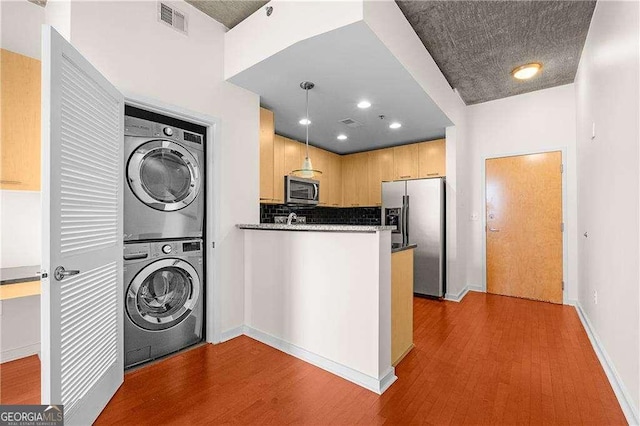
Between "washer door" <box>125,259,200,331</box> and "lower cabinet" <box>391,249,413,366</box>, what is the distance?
1.65m

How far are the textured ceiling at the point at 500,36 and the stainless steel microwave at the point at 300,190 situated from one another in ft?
7.42

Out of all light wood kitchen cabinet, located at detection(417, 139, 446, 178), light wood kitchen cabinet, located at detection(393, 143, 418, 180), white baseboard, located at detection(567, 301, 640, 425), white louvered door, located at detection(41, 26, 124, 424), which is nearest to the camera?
white louvered door, located at detection(41, 26, 124, 424)

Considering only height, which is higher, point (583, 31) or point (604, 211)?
point (583, 31)

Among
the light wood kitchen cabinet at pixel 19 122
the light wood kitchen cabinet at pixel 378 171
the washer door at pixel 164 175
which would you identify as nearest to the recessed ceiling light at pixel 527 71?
the light wood kitchen cabinet at pixel 378 171

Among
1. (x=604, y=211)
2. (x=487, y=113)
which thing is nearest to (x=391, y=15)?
(x=604, y=211)

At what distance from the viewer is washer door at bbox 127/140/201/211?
218cm

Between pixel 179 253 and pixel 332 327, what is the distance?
137cm

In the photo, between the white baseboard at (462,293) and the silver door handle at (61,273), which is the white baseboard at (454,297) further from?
the silver door handle at (61,273)

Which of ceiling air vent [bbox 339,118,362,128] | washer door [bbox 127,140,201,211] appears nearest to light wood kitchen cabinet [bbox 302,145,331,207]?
ceiling air vent [bbox 339,118,362,128]

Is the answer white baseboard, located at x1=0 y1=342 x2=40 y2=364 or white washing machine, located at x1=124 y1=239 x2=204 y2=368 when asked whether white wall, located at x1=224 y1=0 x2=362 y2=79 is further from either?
white baseboard, located at x1=0 y1=342 x2=40 y2=364

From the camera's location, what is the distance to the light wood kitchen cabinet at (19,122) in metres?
1.97

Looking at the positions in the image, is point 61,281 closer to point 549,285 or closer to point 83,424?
point 83,424

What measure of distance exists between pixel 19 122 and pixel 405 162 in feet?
14.4

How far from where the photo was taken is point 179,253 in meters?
2.41
